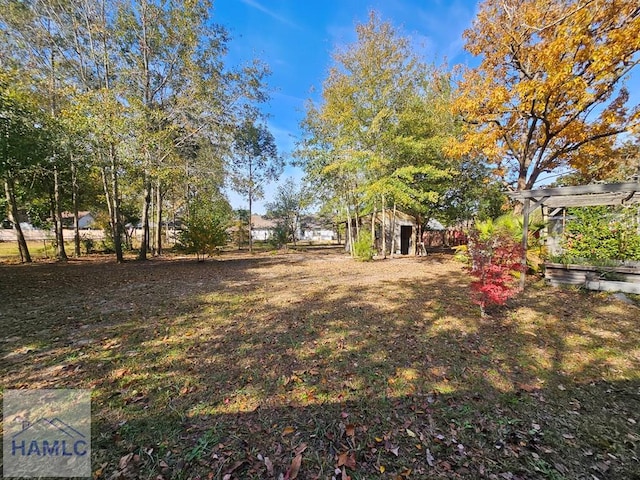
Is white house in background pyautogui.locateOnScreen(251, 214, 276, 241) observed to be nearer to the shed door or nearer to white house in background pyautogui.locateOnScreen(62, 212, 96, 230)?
white house in background pyautogui.locateOnScreen(62, 212, 96, 230)

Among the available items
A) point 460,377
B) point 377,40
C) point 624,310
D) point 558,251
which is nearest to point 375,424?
point 460,377

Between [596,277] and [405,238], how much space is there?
12286 millimetres

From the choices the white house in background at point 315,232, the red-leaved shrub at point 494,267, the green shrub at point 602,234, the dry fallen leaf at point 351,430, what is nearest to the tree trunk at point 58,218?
the dry fallen leaf at point 351,430

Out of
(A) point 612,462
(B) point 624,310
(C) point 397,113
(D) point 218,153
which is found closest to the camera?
(A) point 612,462

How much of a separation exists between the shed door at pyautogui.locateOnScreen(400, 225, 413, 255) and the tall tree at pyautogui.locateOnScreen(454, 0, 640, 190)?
7.69m

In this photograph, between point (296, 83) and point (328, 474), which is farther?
point (296, 83)

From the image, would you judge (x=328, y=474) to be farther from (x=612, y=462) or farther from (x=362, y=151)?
(x=362, y=151)

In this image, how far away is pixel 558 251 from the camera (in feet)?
25.6

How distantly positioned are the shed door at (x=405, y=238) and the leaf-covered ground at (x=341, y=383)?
1292 cm

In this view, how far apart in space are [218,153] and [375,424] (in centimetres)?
1684

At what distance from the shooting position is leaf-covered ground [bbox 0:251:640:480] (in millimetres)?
1920

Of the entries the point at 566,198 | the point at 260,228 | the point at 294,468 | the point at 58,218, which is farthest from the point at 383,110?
the point at 260,228

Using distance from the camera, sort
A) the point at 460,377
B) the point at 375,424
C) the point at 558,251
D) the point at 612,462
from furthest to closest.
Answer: the point at 558,251 < the point at 460,377 < the point at 375,424 < the point at 612,462

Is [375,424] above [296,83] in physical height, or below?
below
